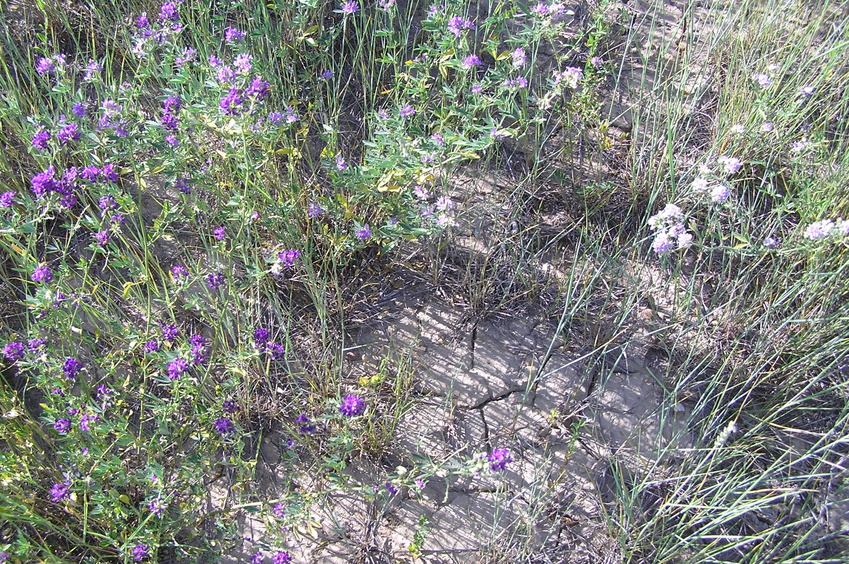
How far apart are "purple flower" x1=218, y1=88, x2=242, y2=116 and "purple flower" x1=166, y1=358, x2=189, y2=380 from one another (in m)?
0.91

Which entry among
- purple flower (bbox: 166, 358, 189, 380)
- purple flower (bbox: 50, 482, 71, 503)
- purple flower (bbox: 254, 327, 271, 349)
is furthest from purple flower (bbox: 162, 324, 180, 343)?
purple flower (bbox: 50, 482, 71, 503)

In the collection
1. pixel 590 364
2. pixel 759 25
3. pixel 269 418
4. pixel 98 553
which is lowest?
pixel 98 553

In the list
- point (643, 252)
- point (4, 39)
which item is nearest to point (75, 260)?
point (4, 39)

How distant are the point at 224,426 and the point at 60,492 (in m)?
0.53

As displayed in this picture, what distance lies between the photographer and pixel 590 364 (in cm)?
262

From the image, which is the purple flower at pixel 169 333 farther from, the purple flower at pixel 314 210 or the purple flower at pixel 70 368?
the purple flower at pixel 314 210

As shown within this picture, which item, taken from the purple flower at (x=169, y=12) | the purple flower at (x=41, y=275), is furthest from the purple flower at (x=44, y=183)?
the purple flower at (x=169, y=12)

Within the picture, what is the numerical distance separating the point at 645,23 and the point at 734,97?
822 millimetres

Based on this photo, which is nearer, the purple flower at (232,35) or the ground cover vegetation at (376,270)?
the ground cover vegetation at (376,270)

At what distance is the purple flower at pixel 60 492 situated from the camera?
2064mm

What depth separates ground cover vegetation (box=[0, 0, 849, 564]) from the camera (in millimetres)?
2209

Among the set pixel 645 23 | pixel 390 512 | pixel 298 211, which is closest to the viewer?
pixel 390 512

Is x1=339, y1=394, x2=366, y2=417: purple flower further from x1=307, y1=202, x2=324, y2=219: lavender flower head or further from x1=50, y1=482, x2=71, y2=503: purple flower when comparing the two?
x1=50, y1=482, x2=71, y2=503: purple flower

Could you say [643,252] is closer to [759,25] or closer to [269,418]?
[759,25]
